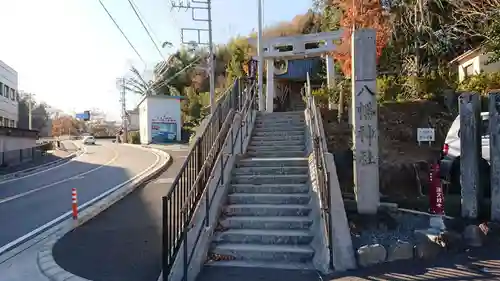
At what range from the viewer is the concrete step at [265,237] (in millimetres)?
6328

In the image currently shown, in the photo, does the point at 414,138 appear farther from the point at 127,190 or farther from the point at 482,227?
the point at 127,190

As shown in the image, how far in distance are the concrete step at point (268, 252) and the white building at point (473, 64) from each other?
14.8 m

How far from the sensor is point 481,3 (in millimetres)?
16188

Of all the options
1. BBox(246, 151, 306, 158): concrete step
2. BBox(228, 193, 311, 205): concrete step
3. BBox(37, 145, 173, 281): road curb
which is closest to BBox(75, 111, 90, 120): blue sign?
BBox(37, 145, 173, 281): road curb

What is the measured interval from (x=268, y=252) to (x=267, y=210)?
3.72 ft

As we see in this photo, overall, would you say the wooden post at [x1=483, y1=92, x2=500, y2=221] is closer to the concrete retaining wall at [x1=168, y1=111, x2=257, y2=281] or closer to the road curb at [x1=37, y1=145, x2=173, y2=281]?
the concrete retaining wall at [x1=168, y1=111, x2=257, y2=281]

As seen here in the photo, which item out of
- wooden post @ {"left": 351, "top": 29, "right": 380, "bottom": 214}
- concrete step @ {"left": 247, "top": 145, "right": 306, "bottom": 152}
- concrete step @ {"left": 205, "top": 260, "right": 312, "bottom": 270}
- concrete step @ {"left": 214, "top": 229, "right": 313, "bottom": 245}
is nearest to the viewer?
concrete step @ {"left": 205, "top": 260, "right": 312, "bottom": 270}

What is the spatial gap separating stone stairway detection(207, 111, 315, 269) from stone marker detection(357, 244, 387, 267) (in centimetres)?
69

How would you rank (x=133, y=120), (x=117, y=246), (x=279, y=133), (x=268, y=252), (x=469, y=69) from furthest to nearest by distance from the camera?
(x=133, y=120)
(x=469, y=69)
(x=279, y=133)
(x=117, y=246)
(x=268, y=252)

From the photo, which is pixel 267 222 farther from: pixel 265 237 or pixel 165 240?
pixel 165 240

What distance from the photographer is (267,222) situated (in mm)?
6766

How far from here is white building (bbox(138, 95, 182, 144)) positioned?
4578 centimetres

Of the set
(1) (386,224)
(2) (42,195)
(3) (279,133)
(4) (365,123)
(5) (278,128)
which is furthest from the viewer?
(2) (42,195)

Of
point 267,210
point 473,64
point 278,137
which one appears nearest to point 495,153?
point 267,210
